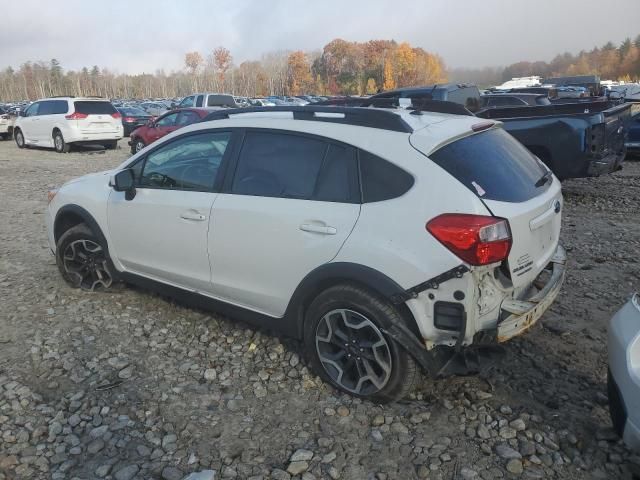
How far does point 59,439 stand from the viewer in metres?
2.94

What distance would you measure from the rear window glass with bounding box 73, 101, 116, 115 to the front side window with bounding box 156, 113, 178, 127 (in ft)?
9.59

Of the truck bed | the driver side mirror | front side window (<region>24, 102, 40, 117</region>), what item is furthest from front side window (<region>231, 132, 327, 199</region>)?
front side window (<region>24, 102, 40, 117</region>)

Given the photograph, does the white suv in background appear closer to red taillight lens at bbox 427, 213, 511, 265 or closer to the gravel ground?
the gravel ground

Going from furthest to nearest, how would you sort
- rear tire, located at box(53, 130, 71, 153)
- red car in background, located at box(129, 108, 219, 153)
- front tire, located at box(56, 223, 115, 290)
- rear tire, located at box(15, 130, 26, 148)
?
rear tire, located at box(15, 130, 26, 148)
rear tire, located at box(53, 130, 71, 153)
red car in background, located at box(129, 108, 219, 153)
front tire, located at box(56, 223, 115, 290)

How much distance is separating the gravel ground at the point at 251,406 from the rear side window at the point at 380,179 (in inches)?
49.6

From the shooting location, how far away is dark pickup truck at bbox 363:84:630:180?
25.3 ft

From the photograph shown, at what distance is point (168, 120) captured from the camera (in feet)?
49.5

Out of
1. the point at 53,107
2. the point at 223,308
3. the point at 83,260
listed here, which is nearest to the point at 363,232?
the point at 223,308

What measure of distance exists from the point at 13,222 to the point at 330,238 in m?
6.57

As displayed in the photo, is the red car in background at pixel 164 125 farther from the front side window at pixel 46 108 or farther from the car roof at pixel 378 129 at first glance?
the car roof at pixel 378 129

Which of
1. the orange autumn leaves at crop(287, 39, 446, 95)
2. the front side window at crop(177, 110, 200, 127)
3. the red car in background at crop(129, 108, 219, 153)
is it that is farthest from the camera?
the orange autumn leaves at crop(287, 39, 446, 95)

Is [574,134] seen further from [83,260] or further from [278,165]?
[83,260]

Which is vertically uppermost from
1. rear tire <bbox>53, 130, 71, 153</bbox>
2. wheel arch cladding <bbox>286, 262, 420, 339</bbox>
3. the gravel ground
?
rear tire <bbox>53, 130, 71, 153</bbox>

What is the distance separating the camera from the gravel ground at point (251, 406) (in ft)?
8.93
